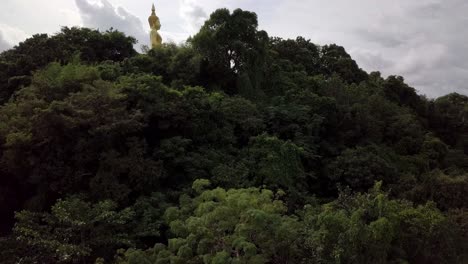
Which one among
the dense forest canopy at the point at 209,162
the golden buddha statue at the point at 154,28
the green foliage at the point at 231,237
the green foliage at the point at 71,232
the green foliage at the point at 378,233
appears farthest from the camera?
the golden buddha statue at the point at 154,28

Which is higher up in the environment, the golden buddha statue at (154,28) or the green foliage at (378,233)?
the golden buddha statue at (154,28)

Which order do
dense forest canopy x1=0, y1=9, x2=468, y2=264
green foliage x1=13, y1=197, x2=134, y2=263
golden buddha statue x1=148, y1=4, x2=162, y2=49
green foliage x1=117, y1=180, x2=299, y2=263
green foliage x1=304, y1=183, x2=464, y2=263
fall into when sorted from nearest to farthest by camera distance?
1. green foliage x1=117, y1=180, x2=299, y2=263
2. green foliage x1=304, y1=183, x2=464, y2=263
3. dense forest canopy x1=0, y1=9, x2=468, y2=264
4. green foliage x1=13, y1=197, x2=134, y2=263
5. golden buddha statue x1=148, y1=4, x2=162, y2=49

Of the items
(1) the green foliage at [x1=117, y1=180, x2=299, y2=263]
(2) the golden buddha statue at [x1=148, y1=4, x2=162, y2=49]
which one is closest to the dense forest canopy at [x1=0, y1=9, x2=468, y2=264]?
(1) the green foliage at [x1=117, y1=180, x2=299, y2=263]

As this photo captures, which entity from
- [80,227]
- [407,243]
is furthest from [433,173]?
[80,227]

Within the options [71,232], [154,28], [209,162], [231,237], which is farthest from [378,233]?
[154,28]

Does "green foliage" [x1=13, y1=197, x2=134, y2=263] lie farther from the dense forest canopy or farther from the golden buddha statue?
the golden buddha statue

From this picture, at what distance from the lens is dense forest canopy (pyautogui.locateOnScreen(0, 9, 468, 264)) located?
9000mm

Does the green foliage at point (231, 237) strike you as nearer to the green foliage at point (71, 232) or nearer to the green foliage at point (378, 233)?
the green foliage at point (378, 233)

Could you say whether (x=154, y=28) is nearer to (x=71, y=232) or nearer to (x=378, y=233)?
(x=71, y=232)

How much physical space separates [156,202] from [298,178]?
5312 mm

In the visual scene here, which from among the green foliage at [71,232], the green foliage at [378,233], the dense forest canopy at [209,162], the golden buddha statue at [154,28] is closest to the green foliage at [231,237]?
the dense forest canopy at [209,162]

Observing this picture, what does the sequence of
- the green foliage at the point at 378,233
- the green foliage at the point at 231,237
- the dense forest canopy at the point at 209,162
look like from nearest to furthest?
the green foliage at the point at 231,237
the green foliage at the point at 378,233
the dense forest canopy at the point at 209,162

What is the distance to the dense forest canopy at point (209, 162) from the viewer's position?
9000 mm

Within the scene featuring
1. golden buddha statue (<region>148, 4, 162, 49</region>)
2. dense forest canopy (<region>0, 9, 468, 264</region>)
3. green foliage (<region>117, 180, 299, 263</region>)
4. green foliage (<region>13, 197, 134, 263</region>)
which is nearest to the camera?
green foliage (<region>117, 180, 299, 263</region>)
